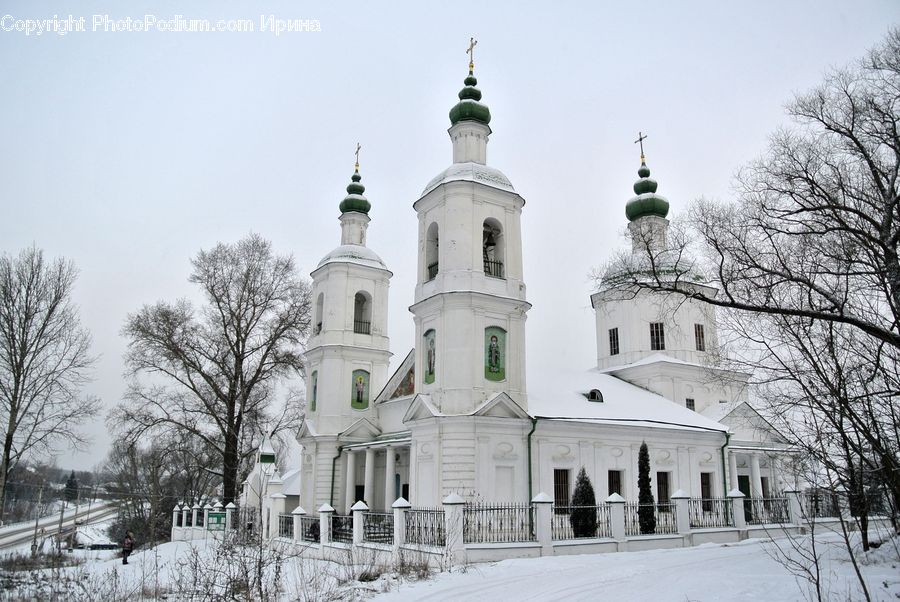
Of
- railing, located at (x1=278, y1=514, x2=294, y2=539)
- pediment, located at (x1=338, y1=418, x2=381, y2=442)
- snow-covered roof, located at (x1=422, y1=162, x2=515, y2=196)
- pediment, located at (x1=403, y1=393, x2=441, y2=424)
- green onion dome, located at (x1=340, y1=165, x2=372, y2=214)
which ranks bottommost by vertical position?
railing, located at (x1=278, y1=514, x2=294, y2=539)

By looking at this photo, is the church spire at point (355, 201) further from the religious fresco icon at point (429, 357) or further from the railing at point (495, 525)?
the railing at point (495, 525)

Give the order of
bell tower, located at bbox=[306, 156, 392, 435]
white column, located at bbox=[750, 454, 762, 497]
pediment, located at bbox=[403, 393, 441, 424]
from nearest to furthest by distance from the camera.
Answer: pediment, located at bbox=[403, 393, 441, 424], white column, located at bbox=[750, 454, 762, 497], bell tower, located at bbox=[306, 156, 392, 435]

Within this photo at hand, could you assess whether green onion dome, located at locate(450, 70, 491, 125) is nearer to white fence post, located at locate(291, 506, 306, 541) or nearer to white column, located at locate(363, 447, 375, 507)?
white column, located at locate(363, 447, 375, 507)

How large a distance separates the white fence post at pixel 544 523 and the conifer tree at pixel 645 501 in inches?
150

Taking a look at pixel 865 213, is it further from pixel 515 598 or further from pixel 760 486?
pixel 760 486

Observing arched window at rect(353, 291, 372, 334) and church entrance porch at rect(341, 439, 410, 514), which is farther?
arched window at rect(353, 291, 372, 334)

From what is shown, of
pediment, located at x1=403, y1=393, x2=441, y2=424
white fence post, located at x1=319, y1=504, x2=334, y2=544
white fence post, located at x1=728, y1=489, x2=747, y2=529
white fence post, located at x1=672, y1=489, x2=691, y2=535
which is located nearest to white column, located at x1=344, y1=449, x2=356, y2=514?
pediment, located at x1=403, y1=393, x2=441, y2=424

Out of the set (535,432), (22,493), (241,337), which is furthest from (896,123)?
(22,493)

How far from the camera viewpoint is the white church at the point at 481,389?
19641 mm

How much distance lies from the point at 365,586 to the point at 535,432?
33.4 ft

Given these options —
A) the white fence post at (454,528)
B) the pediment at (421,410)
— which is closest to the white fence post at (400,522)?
the white fence post at (454,528)

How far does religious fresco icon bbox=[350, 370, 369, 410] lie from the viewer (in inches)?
1077

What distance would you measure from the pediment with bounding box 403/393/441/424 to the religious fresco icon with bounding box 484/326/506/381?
186cm

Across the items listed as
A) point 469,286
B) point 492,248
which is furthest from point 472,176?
point 469,286
